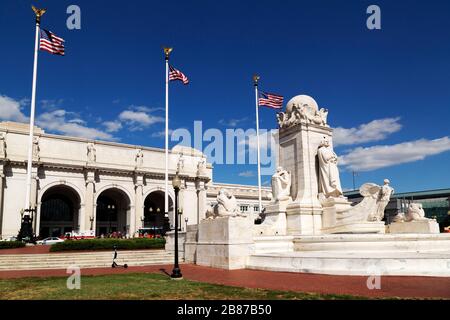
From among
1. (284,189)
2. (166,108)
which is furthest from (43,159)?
(284,189)

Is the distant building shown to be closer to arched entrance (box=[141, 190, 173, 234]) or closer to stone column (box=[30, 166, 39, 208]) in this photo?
arched entrance (box=[141, 190, 173, 234])

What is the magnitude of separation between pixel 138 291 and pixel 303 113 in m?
15.8

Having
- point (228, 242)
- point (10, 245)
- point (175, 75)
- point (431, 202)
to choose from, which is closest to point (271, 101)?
point (175, 75)

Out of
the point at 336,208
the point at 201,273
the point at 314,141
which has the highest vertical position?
the point at 314,141

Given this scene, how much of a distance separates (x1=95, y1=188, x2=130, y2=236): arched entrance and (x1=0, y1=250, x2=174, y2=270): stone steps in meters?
45.8

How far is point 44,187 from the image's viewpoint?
57812 mm

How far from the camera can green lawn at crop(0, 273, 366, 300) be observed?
9512mm

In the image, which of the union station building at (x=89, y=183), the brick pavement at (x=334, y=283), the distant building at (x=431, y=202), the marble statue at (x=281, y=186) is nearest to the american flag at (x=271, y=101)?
the marble statue at (x=281, y=186)

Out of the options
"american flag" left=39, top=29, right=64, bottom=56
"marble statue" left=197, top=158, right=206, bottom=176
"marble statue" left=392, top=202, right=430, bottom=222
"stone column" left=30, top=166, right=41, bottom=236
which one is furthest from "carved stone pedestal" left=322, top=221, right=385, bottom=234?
"marble statue" left=197, top=158, right=206, bottom=176

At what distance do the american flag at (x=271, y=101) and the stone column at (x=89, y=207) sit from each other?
3789 centimetres

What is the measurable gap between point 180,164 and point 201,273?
5709cm

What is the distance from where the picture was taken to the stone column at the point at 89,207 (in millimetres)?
59875
